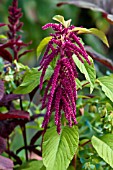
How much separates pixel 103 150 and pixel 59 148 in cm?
11

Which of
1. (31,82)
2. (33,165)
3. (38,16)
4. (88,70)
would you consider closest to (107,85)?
(88,70)

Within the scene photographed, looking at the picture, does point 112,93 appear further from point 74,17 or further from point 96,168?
point 74,17

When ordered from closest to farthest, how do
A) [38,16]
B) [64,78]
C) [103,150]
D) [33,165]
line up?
[64,78] < [103,150] < [33,165] < [38,16]

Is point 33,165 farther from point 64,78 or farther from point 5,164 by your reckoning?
point 64,78

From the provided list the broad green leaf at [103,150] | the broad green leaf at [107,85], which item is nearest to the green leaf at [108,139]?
the broad green leaf at [103,150]

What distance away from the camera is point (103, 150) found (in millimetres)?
965

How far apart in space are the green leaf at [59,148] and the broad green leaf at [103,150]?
7 cm

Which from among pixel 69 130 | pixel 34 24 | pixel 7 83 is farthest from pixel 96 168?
pixel 34 24

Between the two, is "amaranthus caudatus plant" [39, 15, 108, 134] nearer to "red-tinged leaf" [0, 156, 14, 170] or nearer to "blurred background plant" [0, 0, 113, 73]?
"red-tinged leaf" [0, 156, 14, 170]

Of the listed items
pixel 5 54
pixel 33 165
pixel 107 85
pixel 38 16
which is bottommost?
pixel 33 165

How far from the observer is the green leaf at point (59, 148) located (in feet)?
2.92

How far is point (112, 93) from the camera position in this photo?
0.95m

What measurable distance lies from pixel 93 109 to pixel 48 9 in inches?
103

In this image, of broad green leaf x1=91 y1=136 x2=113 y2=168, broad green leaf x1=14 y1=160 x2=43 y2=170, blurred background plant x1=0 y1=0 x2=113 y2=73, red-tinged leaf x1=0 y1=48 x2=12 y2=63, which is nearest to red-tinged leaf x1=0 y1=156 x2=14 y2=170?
broad green leaf x1=14 y1=160 x2=43 y2=170
